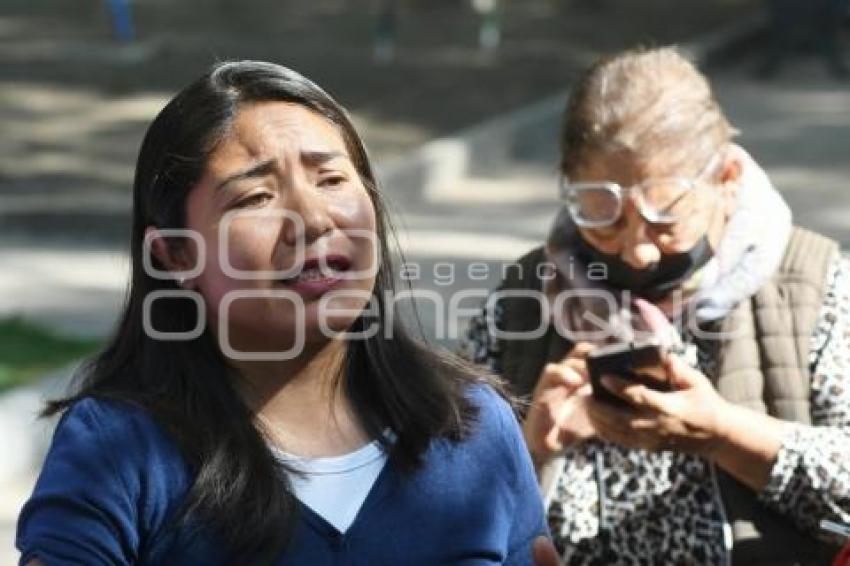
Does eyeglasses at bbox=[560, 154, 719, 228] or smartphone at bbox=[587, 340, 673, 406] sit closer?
smartphone at bbox=[587, 340, 673, 406]

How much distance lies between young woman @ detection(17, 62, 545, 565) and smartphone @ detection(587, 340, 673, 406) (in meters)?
0.83

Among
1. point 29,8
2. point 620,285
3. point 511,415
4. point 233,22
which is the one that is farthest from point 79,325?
point 29,8

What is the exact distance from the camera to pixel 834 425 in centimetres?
374

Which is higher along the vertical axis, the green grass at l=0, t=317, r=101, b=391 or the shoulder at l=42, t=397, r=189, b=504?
the shoulder at l=42, t=397, r=189, b=504

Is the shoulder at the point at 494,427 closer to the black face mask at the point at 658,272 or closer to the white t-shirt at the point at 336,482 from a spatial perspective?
the white t-shirt at the point at 336,482

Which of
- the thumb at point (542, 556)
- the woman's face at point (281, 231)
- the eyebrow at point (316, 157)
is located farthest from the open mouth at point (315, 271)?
the thumb at point (542, 556)

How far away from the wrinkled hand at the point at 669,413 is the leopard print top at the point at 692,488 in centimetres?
15

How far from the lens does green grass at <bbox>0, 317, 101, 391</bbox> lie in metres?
7.41

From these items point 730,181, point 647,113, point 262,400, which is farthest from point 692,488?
point 262,400

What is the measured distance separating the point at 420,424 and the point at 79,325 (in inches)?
245

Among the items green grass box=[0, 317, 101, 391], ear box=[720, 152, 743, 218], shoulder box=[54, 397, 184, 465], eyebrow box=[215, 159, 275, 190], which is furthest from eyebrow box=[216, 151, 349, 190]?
green grass box=[0, 317, 101, 391]

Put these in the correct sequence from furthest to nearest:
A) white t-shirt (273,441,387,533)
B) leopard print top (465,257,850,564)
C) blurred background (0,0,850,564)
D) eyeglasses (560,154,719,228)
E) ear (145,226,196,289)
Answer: blurred background (0,0,850,564) < eyeglasses (560,154,719,228) < leopard print top (465,257,850,564) < ear (145,226,196,289) < white t-shirt (273,441,387,533)

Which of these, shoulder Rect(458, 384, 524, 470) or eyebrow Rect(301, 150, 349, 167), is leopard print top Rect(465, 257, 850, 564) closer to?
shoulder Rect(458, 384, 524, 470)

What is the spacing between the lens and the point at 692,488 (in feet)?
12.3
